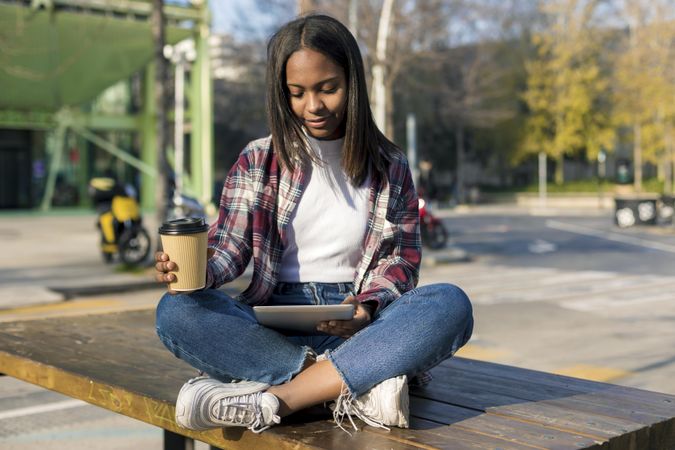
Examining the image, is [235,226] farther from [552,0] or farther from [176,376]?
[552,0]

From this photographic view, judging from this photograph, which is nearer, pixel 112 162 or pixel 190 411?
pixel 190 411

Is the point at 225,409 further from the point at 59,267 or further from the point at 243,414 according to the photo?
the point at 59,267

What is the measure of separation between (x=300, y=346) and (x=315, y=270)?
0.37 m

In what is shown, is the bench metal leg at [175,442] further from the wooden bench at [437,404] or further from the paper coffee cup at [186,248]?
the paper coffee cup at [186,248]

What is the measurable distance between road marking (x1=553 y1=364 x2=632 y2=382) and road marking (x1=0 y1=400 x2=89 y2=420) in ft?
11.1

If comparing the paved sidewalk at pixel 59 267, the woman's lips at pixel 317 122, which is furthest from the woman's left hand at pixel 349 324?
the paved sidewalk at pixel 59 267

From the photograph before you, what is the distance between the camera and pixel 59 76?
29.8 meters

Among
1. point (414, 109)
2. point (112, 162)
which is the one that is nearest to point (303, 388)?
point (112, 162)

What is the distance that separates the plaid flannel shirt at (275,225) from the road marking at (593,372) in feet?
12.0

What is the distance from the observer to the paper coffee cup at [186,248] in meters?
2.39

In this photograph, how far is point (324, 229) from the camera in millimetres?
3043

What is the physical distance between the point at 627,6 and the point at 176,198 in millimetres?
33695

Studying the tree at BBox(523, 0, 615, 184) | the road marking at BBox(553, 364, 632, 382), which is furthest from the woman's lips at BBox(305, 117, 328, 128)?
the tree at BBox(523, 0, 615, 184)

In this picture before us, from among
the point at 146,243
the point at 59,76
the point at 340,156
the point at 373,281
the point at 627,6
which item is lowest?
the point at 146,243
